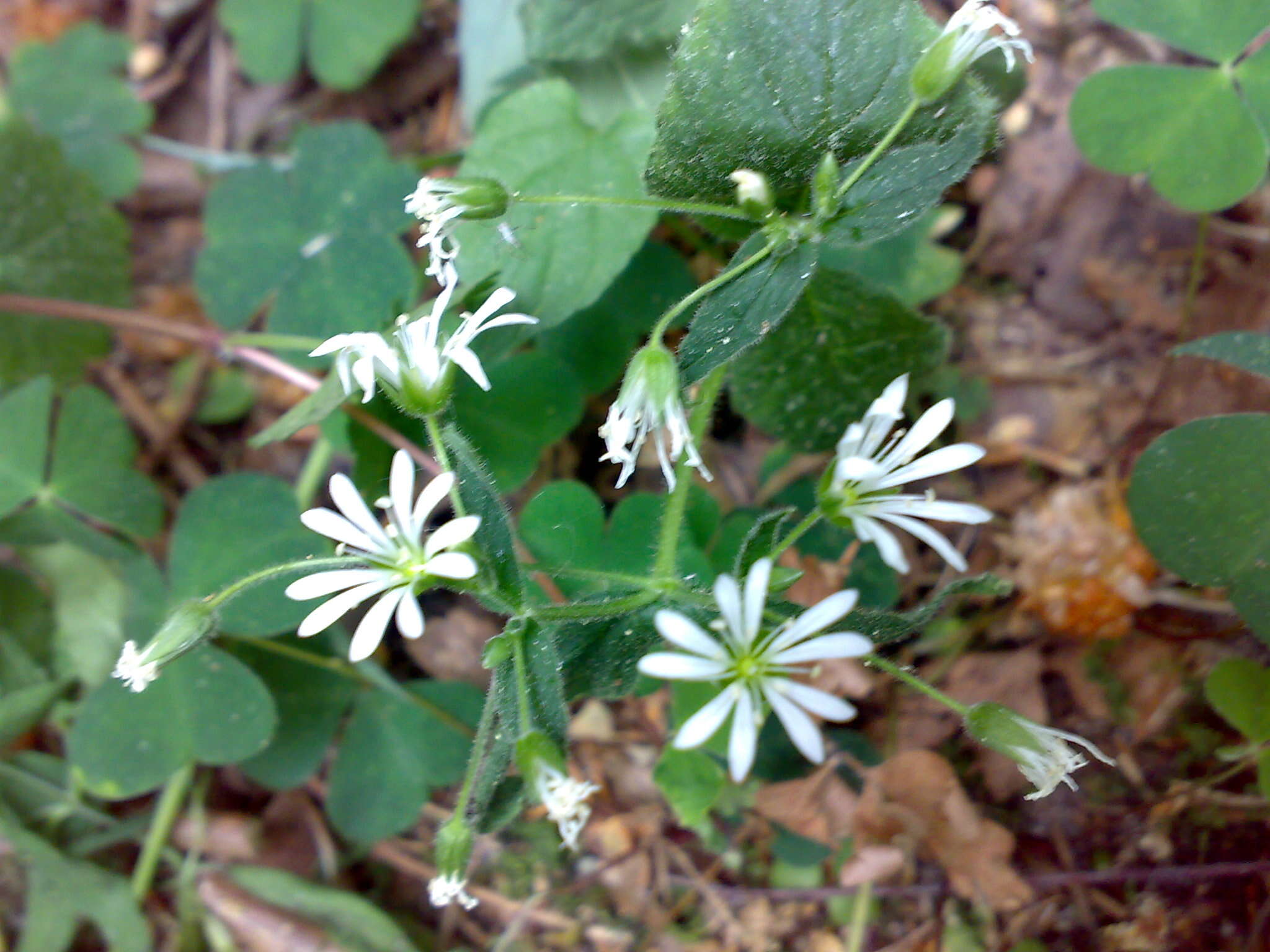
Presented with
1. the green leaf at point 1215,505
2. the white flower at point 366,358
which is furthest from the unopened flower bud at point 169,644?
the green leaf at point 1215,505

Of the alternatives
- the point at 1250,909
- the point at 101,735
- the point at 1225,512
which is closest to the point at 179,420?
the point at 101,735

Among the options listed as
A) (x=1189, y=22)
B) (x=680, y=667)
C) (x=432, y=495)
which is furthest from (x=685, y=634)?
(x=1189, y=22)

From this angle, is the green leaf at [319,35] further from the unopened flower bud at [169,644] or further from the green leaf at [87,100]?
the unopened flower bud at [169,644]

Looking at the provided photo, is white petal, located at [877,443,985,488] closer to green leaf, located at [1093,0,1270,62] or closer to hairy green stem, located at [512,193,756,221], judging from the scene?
hairy green stem, located at [512,193,756,221]

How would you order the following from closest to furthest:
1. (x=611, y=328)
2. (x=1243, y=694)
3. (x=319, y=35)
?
1. (x=1243, y=694)
2. (x=611, y=328)
3. (x=319, y=35)

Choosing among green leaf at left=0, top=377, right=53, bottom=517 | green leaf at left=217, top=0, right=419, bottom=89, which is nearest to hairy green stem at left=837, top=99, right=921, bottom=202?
green leaf at left=217, top=0, right=419, bottom=89

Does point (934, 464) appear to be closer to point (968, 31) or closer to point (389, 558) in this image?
point (968, 31)
